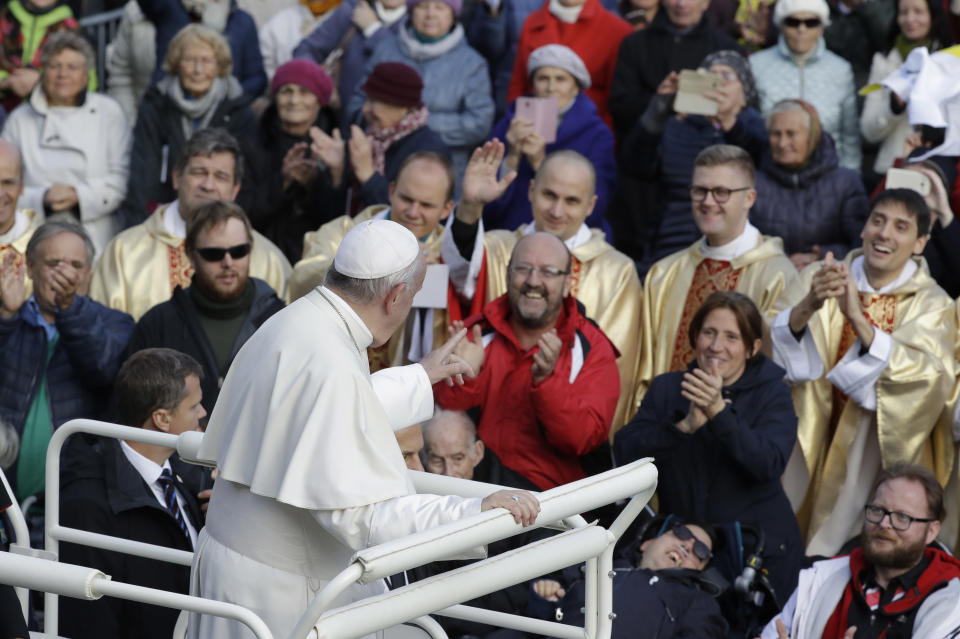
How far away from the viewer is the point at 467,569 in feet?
10.3

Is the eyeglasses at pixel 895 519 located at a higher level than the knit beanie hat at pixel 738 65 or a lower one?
lower

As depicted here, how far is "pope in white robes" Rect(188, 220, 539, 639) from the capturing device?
134 inches

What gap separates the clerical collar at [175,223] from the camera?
297 inches

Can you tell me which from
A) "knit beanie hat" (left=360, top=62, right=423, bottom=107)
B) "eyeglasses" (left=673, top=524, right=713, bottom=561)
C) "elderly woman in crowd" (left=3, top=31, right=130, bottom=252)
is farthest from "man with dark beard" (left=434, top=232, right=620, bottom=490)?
"elderly woman in crowd" (left=3, top=31, right=130, bottom=252)

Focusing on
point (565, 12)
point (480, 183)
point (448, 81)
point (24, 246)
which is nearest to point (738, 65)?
point (565, 12)

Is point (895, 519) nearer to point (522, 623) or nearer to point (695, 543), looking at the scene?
point (695, 543)

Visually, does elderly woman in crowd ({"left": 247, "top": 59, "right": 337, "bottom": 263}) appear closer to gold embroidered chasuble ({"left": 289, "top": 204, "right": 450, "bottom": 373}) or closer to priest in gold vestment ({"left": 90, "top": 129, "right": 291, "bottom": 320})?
priest in gold vestment ({"left": 90, "top": 129, "right": 291, "bottom": 320})

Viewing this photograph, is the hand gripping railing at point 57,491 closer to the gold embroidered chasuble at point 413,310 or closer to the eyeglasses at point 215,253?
the eyeglasses at point 215,253

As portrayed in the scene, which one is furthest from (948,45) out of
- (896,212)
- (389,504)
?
A: (389,504)


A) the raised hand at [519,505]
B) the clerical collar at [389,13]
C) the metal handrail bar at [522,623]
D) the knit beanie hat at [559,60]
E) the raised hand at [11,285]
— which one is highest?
the clerical collar at [389,13]

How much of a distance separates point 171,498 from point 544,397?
1647 mm

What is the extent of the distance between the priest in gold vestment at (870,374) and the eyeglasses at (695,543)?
4.02ft

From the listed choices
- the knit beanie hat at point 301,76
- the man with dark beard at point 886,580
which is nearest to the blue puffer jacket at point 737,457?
the man with dark beard at point 886,580

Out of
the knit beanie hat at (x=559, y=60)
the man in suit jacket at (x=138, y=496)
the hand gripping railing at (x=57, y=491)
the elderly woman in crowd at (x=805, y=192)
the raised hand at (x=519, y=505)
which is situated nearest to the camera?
the raised hand at (x=519, y=505)
